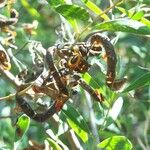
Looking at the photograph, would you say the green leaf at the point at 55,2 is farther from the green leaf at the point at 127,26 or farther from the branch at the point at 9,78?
the branch at the point at 9,78

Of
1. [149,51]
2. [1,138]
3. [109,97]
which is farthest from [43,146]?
[149,51]

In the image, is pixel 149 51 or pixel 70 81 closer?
Result: pixel 70 81

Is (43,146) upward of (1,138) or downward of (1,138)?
upward

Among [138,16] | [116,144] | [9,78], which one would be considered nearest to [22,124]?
[9,78]

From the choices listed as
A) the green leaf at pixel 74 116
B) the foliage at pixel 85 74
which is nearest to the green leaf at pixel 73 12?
the foliage at pixel 85 74

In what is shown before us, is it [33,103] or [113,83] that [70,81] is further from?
[33,103]

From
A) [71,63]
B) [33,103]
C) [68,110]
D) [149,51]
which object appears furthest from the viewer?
[149,51]

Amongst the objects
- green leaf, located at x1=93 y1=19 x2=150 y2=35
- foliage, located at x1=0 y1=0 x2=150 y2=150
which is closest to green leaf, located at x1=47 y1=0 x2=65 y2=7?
foliage, located at x1=0 y1=0 x2=150 y2=150
